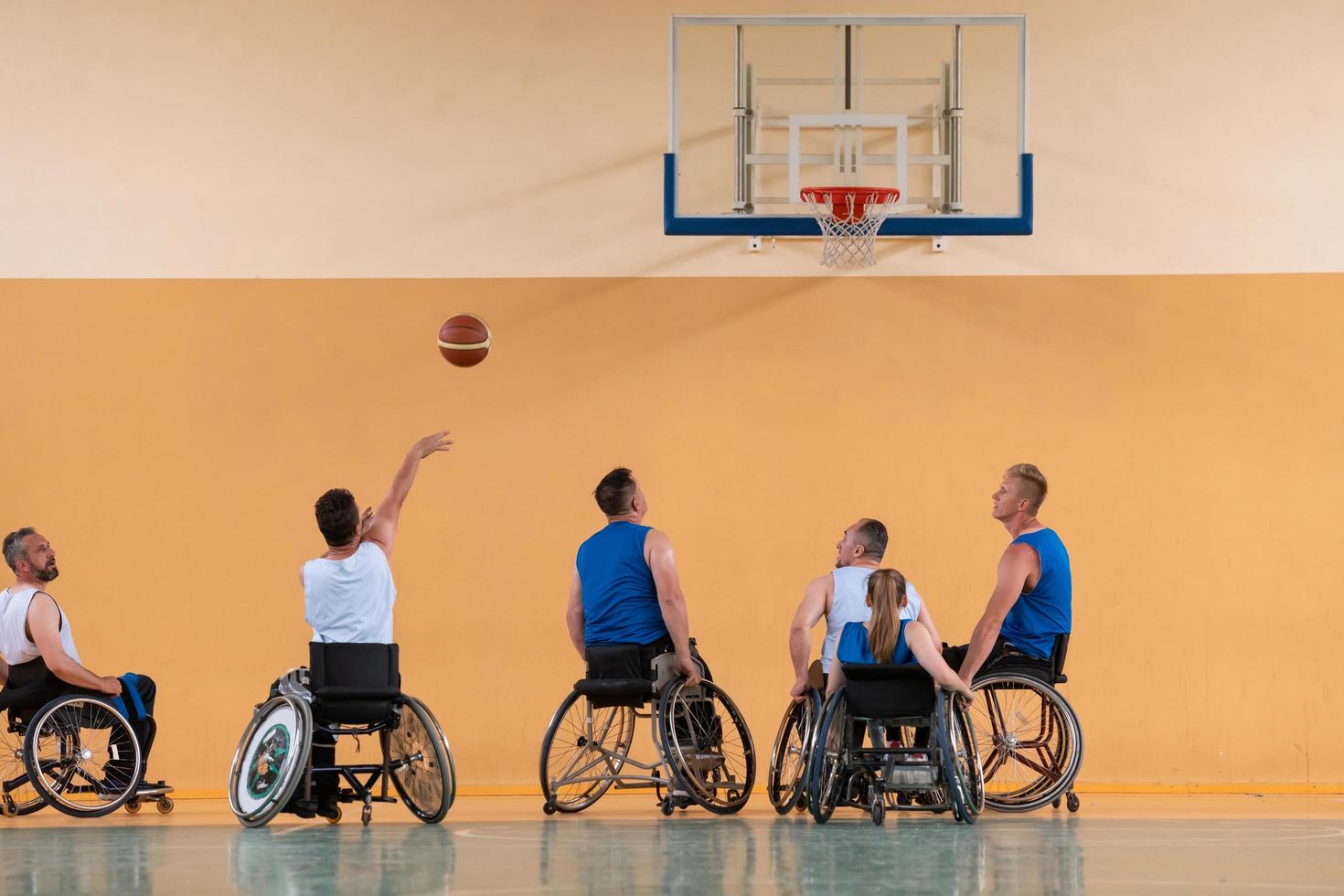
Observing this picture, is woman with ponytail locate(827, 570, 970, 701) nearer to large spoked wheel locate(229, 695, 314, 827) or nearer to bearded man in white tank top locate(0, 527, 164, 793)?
large spoked wheel locate(229, 695, 314, 827)

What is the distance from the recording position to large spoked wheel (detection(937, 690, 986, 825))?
496 cm

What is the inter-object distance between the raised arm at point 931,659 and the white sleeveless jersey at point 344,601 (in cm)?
178

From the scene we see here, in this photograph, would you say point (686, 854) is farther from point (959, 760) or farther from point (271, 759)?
point (271, 759)

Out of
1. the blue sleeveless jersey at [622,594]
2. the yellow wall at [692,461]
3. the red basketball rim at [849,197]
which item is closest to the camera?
the blue sleeveless jersey at [622,594]

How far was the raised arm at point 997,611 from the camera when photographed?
18.3 feet

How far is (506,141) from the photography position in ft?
23.5

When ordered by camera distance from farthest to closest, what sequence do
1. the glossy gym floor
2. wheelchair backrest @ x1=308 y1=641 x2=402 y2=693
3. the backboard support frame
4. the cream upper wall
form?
the cream upper wall
the backboard support frame
wheelchair backrest @ x1=308 y1=641 x2=402 y2=693
the glossy gym floor

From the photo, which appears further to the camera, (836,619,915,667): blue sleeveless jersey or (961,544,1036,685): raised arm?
(961,544,1036,685): raised arm

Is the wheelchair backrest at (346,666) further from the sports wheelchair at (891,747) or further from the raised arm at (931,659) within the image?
the raised arm at (931,659)

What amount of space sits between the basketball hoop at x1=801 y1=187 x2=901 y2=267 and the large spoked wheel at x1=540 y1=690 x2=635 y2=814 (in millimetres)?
2179

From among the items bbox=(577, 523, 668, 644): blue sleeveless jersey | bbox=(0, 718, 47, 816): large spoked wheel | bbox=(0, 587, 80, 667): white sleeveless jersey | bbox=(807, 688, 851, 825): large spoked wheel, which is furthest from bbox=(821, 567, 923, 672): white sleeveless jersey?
bbox=(0, 718, 47, 816): large spoked wheel

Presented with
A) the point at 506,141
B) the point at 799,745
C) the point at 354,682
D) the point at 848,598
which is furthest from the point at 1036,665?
the point at 506,141

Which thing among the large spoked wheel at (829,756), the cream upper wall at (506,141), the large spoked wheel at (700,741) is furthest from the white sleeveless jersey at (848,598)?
the cream upper wall at (506,141)

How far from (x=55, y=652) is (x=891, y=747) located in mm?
3068
